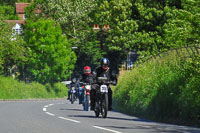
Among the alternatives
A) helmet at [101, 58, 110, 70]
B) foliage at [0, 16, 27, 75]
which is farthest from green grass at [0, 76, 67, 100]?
helmet at [101, 58, 110, 70]

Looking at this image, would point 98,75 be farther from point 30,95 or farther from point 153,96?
point 30,95

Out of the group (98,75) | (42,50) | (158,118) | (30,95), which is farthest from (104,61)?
(42,50)

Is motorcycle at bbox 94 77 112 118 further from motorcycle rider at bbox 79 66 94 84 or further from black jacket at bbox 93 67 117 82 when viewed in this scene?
motorcycle rider at bbox 79 66 94 84

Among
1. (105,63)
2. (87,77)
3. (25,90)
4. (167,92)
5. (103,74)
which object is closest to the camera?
(105,63)

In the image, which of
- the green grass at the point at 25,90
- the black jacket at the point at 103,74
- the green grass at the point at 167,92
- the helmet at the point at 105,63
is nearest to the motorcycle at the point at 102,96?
the black jacket at the point at 103,74

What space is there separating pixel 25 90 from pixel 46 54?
10.4 metres

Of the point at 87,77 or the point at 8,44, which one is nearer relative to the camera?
the point at 87,77

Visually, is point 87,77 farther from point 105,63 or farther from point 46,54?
point 46,54

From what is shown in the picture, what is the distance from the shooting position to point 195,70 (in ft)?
53.5

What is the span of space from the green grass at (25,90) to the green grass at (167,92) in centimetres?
2249

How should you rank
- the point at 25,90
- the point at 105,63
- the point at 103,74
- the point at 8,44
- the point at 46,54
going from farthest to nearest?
the point at 46,54
the point at 8,44
the point at 25,90
the point at 103,74
the point at 105,63

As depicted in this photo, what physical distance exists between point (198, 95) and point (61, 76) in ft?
145

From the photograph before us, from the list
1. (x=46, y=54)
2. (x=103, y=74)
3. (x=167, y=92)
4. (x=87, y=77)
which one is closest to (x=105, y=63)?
(x=103, y=74)

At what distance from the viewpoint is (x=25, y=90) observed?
48.2 metres
